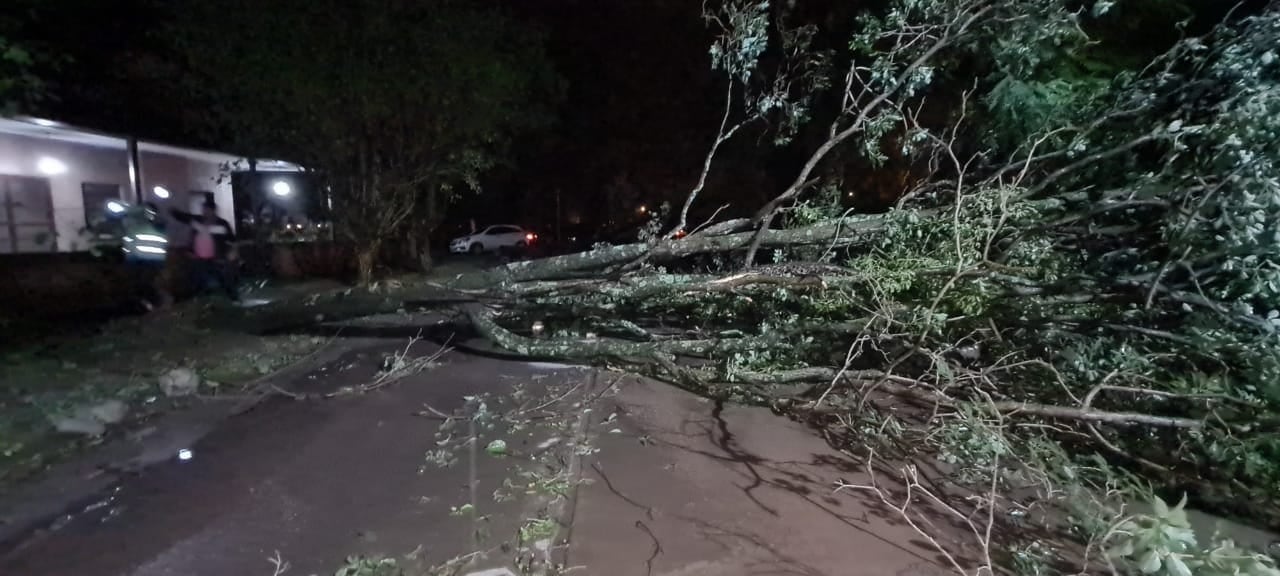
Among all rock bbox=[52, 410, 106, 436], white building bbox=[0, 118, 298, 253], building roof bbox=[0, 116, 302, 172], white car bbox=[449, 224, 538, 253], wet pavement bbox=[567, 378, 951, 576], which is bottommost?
wet pavement bbox=[567, 378, 951, 576]

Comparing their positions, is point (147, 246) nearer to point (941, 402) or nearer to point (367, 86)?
point (367, 86)

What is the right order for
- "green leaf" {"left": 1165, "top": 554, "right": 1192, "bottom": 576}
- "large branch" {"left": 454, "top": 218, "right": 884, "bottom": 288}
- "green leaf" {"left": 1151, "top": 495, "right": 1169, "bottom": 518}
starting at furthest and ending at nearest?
"large branch" {"left": 454, "top": 218, "right": 884, "bottom": 288} → "green leaf" {"left": 1151, "top": 495, "right": 1169, "bottom": 518} → "green leaf" {"left": 1165, "top": 554, "right": 1192, "bottom": 576}

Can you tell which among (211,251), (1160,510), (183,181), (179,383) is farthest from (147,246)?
(1160,510)

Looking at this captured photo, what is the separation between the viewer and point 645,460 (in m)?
5.15

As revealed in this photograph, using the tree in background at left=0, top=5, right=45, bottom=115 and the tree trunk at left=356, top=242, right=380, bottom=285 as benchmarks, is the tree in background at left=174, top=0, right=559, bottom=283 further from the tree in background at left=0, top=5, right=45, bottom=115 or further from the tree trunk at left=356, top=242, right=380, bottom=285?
the tree in background at left=0, top=5, right=45, bottom=115

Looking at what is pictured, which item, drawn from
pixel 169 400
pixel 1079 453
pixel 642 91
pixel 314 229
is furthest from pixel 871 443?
pixel 642 91

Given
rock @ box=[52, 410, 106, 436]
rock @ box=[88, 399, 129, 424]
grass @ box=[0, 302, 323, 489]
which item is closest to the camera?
grass @ box=[0, 302, 323, 489]

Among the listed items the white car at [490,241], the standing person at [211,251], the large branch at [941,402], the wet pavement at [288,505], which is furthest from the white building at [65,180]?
the white car at [490,241]

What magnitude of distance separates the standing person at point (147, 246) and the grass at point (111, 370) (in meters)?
1.21

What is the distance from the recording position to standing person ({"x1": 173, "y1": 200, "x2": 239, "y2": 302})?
1074 cm

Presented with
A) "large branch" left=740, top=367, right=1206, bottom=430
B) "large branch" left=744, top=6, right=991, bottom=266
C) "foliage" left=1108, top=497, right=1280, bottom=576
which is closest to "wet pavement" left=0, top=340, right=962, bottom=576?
"large branch" left=740, top=367, right=1206, bottom=430

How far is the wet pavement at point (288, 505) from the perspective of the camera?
377 centimetres

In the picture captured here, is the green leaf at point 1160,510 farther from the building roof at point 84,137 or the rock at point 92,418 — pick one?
the building roof at point 84,137

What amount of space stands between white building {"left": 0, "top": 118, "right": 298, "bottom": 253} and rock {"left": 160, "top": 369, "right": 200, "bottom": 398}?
5279mm
